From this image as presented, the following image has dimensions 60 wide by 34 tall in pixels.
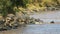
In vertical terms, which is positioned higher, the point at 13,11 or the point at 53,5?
the point at 13,11

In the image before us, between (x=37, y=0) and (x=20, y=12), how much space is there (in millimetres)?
14507

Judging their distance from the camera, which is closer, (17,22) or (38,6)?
(17,22)

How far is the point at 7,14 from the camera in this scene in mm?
20016

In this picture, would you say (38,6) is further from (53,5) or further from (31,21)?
(31,21)

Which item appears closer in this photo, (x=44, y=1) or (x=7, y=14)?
(x=7, y=14)

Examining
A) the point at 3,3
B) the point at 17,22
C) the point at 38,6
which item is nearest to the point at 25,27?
the point at 17,22

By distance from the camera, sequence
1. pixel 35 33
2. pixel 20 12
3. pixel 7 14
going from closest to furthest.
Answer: pixel 35 33, pixel 7 14, pixel 20 12

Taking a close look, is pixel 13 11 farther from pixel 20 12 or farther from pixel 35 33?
pixel 35 33

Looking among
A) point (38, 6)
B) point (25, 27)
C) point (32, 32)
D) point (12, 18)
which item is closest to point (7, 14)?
point (12, 18)

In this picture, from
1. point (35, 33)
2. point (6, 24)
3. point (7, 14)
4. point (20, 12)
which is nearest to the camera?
point (35, 33)

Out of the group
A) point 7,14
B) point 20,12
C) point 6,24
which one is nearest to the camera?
point 6,24

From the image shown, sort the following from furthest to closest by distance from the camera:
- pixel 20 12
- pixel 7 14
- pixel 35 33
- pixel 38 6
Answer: pixel 38 6, pixel 20 12, pixel 7 14, pixel 35 33

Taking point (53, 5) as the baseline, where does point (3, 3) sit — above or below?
above

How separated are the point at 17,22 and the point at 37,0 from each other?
55.7 ft
